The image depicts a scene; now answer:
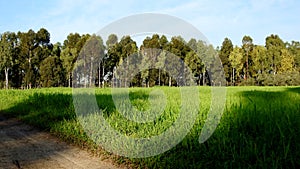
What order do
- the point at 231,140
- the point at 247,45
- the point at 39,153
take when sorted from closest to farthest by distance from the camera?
the point at 231,140
the point at 39,153
the point at 247,45

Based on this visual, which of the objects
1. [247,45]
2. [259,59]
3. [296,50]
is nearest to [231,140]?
[259,59]

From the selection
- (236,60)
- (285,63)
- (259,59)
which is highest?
(259,59)

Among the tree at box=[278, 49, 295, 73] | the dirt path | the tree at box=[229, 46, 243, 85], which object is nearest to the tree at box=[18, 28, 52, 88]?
the tree at box=[229, 46, 243, 85]

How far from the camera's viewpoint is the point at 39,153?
17.8 ft

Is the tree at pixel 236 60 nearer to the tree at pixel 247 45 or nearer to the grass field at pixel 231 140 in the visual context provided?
the tree at pixel 247 45

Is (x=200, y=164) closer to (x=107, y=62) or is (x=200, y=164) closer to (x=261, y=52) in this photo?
(x=107, y=62)

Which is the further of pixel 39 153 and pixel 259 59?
pixel 259 59

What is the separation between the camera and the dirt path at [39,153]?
4.73 m

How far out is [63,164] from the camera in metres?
4.74

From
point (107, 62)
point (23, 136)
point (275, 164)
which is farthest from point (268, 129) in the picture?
point (107, 62)

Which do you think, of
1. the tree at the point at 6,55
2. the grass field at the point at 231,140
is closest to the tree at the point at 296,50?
the tree at the point at 6,55

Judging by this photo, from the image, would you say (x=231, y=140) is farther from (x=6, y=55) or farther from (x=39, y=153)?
(x=6, y=55)

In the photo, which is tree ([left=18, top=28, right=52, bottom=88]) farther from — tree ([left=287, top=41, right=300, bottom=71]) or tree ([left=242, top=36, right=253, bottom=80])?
tree ([left=287, top=41, right=300, bottom=71])

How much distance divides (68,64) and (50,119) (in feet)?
139
